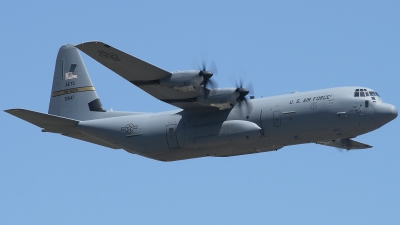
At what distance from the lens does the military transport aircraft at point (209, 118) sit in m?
26.5

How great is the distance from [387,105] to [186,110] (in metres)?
8.01

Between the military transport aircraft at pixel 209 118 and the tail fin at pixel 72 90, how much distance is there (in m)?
1.42

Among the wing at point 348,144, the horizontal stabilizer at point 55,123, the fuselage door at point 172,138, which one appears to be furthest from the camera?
the wing at point 348,144

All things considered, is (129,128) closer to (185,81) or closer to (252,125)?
(185,81)

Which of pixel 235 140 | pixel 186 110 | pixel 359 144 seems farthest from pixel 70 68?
pixel 359 144

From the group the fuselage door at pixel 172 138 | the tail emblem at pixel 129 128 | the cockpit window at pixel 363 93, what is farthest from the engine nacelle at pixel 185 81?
the cockpit window at pixel 363 93

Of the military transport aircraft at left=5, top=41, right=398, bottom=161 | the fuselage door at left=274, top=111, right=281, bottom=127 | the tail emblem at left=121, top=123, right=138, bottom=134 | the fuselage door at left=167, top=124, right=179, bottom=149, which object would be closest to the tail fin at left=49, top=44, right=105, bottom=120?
the military transport aircraft at left=5, top=41, right=398, bottom=161

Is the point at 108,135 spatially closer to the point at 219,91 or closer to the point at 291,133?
the point at 219,91

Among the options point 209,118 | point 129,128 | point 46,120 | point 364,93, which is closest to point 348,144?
point 364,93

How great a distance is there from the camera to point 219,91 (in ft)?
90.6

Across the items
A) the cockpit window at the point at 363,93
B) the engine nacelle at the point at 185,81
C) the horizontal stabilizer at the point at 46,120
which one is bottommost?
the horizontal stabilizer at the point at 46,120

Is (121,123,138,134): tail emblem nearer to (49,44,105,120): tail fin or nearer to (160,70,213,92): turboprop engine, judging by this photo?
→ (49,44,105,120): tail fin

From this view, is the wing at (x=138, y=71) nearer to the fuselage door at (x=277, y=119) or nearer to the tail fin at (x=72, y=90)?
the fuselage door at (x=277, y=119)

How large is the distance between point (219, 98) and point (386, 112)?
628cm
